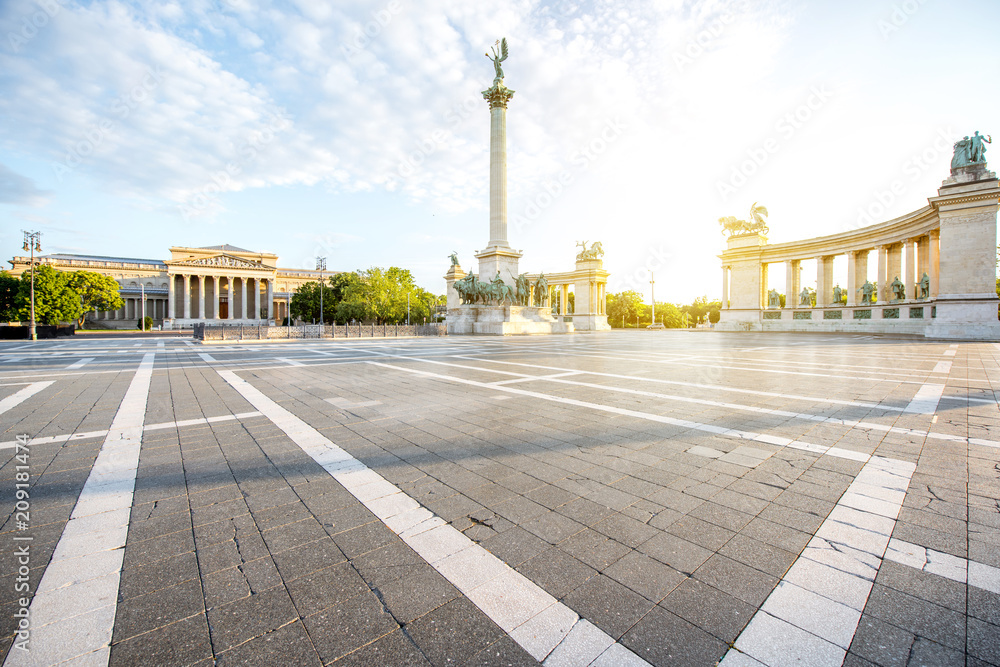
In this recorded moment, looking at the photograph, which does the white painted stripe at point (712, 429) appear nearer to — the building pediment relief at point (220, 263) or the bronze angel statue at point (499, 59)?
Result: the bronze angel statue at point (499, 59)

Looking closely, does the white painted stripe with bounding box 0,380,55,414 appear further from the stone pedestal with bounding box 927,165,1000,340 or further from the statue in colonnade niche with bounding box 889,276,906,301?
the statue in colonnade niche with bounding box 889,276,906,301

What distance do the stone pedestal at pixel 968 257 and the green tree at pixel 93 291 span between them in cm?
8680

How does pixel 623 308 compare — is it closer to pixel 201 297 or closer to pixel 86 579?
pixel 201 297

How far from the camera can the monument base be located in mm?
37219

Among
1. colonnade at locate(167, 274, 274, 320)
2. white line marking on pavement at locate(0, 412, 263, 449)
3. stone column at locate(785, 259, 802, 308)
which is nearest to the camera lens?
white line marking on pavement at locate(0, 412, 263, 449)

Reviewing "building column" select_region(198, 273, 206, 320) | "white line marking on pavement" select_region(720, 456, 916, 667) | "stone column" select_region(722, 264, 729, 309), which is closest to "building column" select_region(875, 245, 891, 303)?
"stone column" select_region(722, 264, 729, 309)

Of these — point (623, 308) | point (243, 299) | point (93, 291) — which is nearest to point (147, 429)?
point (93, 291)

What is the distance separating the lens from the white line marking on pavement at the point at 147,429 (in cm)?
514

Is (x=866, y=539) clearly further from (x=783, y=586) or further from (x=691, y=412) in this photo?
(x=691, y=412)

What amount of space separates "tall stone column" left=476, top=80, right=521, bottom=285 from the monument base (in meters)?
2.84

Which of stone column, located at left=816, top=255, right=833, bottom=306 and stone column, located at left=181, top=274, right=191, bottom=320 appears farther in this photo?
stone column, located at left=181, top=274, right=191, bottom=320

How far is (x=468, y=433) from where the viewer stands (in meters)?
5.53

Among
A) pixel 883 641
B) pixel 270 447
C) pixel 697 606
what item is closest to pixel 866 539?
pixel 883 641

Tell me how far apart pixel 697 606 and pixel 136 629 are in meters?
2.81
